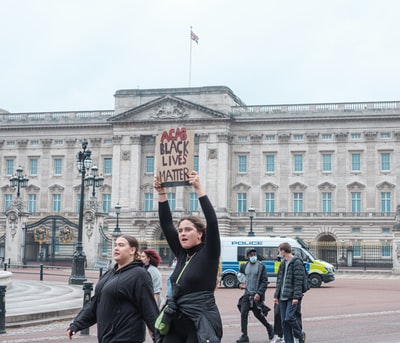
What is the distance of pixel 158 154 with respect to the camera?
7754mm

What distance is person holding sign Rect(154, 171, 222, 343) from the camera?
271 inches

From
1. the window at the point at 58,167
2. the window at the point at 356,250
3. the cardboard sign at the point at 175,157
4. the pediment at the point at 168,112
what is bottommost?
the window at the point at 356,250

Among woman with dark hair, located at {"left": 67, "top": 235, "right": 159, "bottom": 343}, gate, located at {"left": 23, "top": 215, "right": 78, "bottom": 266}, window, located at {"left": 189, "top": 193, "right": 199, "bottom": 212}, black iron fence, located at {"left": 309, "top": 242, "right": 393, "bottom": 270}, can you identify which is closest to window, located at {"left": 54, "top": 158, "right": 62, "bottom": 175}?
window, located at {"left": 189, "top": 193, "right": 199, "bottom": 212}

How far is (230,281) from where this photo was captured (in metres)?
35.8

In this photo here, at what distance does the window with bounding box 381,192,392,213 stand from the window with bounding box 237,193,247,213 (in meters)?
13.1

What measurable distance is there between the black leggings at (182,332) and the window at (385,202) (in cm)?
6531

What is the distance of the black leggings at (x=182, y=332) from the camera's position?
691 centimetres

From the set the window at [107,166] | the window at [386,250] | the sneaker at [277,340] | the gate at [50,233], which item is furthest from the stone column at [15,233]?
the sneaker at [277,340]

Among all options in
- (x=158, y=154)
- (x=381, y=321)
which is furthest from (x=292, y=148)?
(x=158, y=154)

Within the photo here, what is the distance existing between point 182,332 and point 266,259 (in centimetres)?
3123

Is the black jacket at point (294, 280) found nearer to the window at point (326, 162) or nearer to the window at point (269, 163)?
the window at point (326, 162)

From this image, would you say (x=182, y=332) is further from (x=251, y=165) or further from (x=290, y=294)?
(x=251, y=165)

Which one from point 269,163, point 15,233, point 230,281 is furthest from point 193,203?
point 230,281

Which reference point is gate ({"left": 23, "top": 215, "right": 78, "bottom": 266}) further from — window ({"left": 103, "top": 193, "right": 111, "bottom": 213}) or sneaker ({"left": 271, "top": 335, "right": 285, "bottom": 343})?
sneaker ({"left": 271, "top": 335, "right": 285, "bottom": 343})
